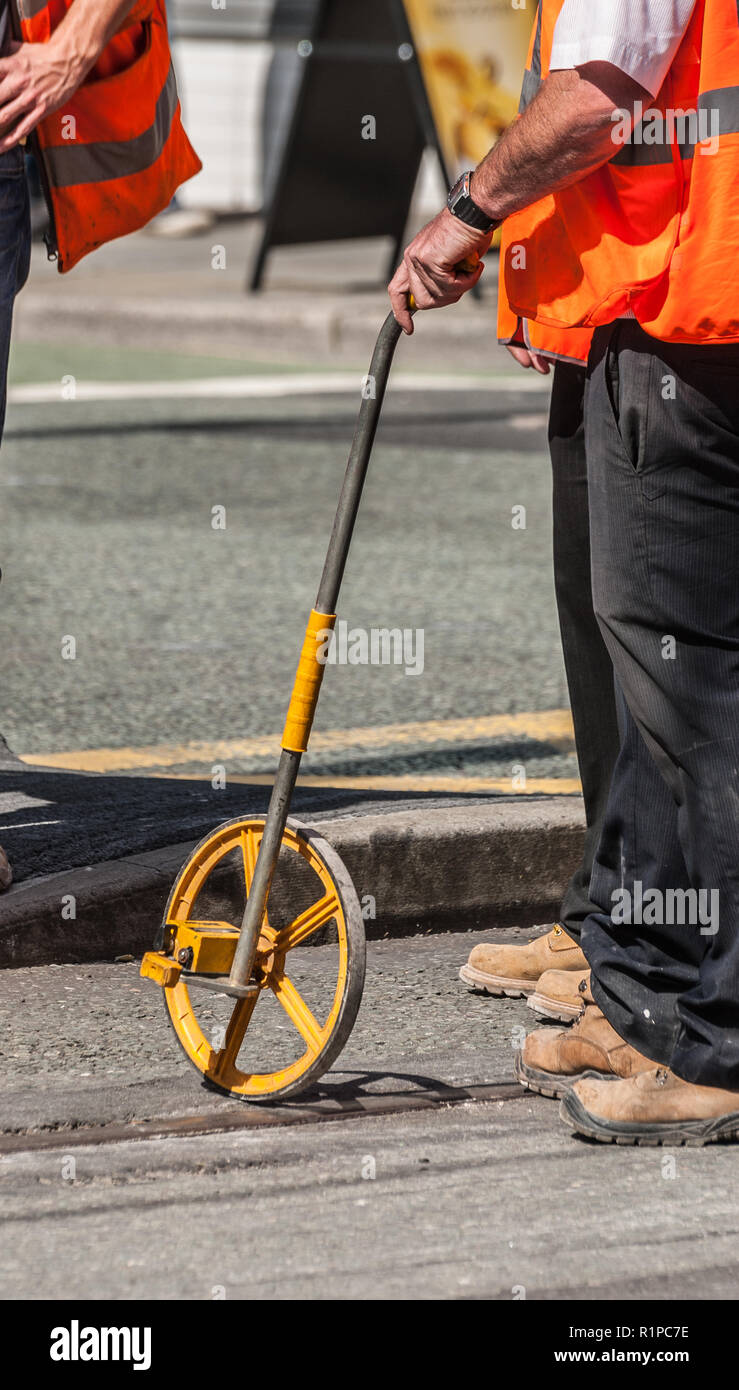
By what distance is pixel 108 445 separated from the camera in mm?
10086

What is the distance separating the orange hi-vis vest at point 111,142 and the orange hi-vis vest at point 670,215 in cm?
108

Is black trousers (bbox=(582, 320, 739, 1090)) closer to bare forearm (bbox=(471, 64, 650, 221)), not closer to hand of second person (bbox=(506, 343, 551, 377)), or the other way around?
bare forearm (bbox=(471, 64, 650, 221))

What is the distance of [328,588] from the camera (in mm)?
3162

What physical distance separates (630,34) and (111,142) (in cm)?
132

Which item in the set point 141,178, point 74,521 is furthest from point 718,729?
point 74,521

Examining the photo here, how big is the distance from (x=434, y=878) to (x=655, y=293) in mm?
1567

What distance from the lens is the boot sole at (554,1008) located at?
363cm

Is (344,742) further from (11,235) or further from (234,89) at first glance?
(234,89)

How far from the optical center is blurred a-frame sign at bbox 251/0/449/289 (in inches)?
543

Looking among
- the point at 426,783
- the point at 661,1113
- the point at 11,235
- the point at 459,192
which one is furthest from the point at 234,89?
the point at 661,1113

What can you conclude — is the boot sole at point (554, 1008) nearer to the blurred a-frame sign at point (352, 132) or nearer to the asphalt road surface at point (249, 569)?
the asphalt road surface at point (249, 569)

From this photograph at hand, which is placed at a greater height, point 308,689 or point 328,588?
point 328,588

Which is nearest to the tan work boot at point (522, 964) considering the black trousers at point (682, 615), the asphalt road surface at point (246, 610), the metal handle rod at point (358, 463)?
the black trousers at point (682, 615)

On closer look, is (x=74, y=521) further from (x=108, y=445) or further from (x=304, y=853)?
(x=304, y=853)
